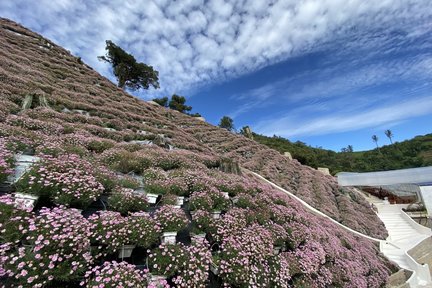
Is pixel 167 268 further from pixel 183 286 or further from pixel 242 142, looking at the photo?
pixel 242 142

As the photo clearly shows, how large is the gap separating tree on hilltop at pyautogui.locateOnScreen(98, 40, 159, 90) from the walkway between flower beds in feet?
102

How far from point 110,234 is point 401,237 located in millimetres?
24397

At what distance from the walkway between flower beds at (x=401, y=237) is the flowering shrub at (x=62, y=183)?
1370cm

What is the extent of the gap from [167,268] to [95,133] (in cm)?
830

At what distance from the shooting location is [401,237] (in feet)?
60.9

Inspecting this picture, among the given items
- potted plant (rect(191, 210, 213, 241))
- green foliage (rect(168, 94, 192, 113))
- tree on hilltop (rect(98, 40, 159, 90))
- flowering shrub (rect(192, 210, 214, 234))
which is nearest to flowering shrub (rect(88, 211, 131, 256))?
potted plant (rect(191, 210, 213, 241))

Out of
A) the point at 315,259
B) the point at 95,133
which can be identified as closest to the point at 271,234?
the point at 315,259

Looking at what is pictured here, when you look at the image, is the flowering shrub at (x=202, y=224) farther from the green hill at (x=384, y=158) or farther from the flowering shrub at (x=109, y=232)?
the green hill at (x=384, y=158)

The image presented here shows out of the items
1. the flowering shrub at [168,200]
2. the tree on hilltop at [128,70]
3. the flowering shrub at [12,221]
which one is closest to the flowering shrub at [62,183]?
the flowering shrub at [12,221]

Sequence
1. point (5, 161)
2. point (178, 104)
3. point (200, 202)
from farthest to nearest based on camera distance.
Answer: point (178, 104) → point (200, 202) → point (5, 161)

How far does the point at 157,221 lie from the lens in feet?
13.4

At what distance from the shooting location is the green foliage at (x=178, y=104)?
53.7 metres

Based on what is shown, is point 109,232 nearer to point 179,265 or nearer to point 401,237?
point 179,265

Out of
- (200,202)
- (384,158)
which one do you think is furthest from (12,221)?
(384,158)
